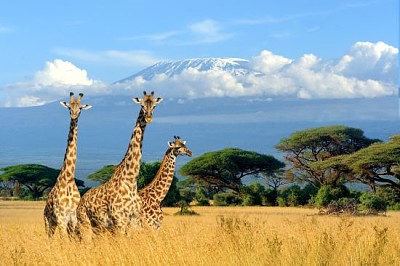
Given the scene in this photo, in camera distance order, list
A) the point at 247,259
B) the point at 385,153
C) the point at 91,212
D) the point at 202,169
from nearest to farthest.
A: 1. the point at 247,259
2. the point at 91,212
3. the point at 385,153
4. the point at 202,169

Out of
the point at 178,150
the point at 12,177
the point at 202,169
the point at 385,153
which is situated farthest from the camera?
the point at 12,177

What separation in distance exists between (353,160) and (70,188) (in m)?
37.3

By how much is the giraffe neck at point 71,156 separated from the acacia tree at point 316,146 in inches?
1786

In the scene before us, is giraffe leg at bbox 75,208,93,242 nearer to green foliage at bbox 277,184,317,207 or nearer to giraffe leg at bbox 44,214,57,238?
giraffe leg at bbox 44,214,57,238

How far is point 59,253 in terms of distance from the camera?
10219mm

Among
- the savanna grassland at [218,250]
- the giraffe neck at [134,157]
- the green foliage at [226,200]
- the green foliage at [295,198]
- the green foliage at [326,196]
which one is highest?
the giraffe neck at [134,157]

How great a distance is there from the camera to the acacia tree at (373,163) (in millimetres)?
47344

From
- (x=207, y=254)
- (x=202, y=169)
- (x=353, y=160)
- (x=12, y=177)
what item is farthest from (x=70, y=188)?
(x=12, y=177)

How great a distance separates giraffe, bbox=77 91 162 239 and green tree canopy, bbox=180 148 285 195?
43.8 m

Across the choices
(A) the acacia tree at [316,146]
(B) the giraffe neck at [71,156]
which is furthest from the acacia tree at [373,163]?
(B) the giraffe neck at [71,156]

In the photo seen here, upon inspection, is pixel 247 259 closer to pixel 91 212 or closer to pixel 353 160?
pixel 91 212

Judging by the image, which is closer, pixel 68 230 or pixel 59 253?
pixel 59 253

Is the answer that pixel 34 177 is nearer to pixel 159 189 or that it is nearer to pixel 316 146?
pixel 316 146

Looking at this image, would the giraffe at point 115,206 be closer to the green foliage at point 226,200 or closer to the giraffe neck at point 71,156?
the giraffe neck at point 71,156
